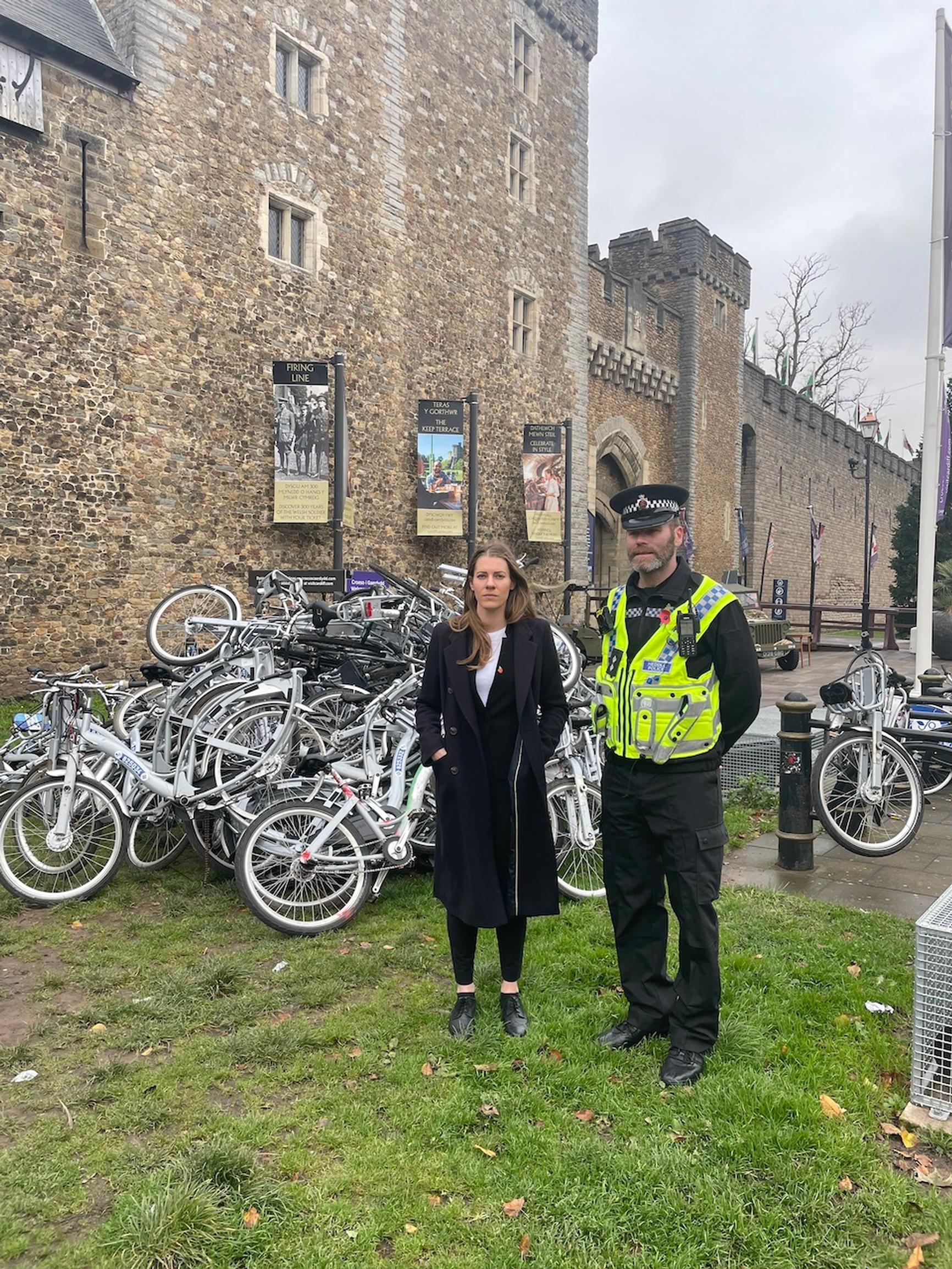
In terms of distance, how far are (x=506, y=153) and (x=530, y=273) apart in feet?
7.86

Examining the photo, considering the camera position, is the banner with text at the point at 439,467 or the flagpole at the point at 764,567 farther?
the flagpole at the point at 764,567

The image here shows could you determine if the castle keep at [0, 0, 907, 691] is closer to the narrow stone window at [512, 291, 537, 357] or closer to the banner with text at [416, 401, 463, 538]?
the narrow stone window at [512, 291, 537, 357]

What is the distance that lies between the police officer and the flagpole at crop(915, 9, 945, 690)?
7050mm

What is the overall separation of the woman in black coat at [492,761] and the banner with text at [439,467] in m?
13.2

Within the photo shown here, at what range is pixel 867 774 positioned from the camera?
5.76 metres

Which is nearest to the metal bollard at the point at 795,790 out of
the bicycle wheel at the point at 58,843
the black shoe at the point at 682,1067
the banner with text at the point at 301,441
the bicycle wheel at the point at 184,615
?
the black shoe at the point at 682,1067

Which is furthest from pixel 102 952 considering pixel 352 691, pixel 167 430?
pixel 167 430

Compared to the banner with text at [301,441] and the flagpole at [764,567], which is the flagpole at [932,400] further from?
the flagpole at [764,567]

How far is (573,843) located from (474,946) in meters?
1.65

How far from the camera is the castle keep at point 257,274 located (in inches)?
436

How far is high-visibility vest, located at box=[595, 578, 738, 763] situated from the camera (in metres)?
3.12

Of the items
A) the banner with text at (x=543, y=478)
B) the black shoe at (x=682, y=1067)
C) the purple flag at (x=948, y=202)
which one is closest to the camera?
the black shoe at (x=682, y=1067)

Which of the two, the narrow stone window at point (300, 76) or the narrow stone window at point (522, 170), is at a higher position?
the narrow stone window at point (522, 170)

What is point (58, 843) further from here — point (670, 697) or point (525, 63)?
point (525, 63)
